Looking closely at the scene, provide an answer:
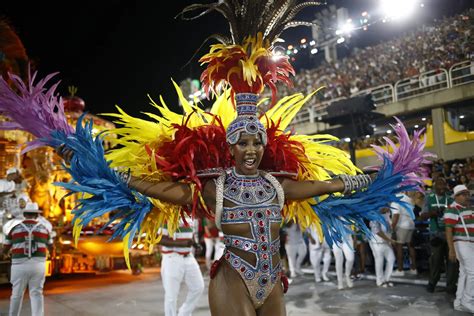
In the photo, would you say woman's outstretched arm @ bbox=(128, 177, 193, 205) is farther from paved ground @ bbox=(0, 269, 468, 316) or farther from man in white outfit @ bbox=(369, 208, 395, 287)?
man in white outfit @ bbox=(369, 208, 395, 287)

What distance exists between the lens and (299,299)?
319 inches

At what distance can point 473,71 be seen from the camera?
28.8ft

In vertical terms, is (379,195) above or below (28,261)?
above

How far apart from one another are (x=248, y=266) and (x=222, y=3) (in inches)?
74.3

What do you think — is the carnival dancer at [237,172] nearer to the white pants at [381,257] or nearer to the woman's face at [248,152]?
the woman's face at [248,152]

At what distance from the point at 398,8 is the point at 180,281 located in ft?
37.9

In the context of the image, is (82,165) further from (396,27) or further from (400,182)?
(396,27)

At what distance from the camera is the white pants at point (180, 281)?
5.64 metres

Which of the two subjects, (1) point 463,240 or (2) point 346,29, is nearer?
(2) point 346,29

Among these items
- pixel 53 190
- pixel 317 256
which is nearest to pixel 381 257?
pixel 317 256

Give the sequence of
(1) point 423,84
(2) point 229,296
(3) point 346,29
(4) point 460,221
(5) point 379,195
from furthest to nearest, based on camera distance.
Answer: (1) point 423,84 → (4) point 460,221 → (3) point 346,29 → (5) point 379,195 → (2) point 229,296

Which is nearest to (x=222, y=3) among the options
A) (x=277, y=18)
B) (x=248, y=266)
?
(x=277, y=18)

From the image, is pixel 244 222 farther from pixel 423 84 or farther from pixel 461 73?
pixel 423 84

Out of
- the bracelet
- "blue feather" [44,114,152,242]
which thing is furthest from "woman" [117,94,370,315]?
the bracelet
